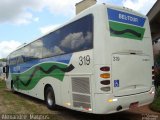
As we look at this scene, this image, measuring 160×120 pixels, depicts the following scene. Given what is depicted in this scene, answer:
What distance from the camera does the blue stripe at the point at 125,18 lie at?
27.9 feet

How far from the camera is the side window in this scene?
866 centimetres

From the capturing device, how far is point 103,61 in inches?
316

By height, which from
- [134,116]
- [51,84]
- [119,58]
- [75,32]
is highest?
[75,32]

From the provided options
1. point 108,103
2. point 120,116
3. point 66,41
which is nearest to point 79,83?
point 108,103

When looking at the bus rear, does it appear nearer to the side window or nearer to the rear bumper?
the rear bumper

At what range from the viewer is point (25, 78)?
52.3 ft

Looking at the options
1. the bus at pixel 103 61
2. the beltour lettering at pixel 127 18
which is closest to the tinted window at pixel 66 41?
the bus at pixel 103 61

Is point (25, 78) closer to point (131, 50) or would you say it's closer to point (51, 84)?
point (51, 84)

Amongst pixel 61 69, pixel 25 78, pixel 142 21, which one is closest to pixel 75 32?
pixel 61 69

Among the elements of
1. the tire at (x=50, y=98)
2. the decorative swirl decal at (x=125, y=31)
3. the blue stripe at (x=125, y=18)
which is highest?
the blue stripe at (x=125, y=18)

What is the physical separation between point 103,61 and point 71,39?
7.12 ft

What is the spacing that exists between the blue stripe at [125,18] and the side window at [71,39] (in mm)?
665

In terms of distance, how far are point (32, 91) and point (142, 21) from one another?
24.5 ft

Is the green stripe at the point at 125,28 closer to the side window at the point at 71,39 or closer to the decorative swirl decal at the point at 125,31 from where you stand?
the decorative swirl decal at the point at 125,31
